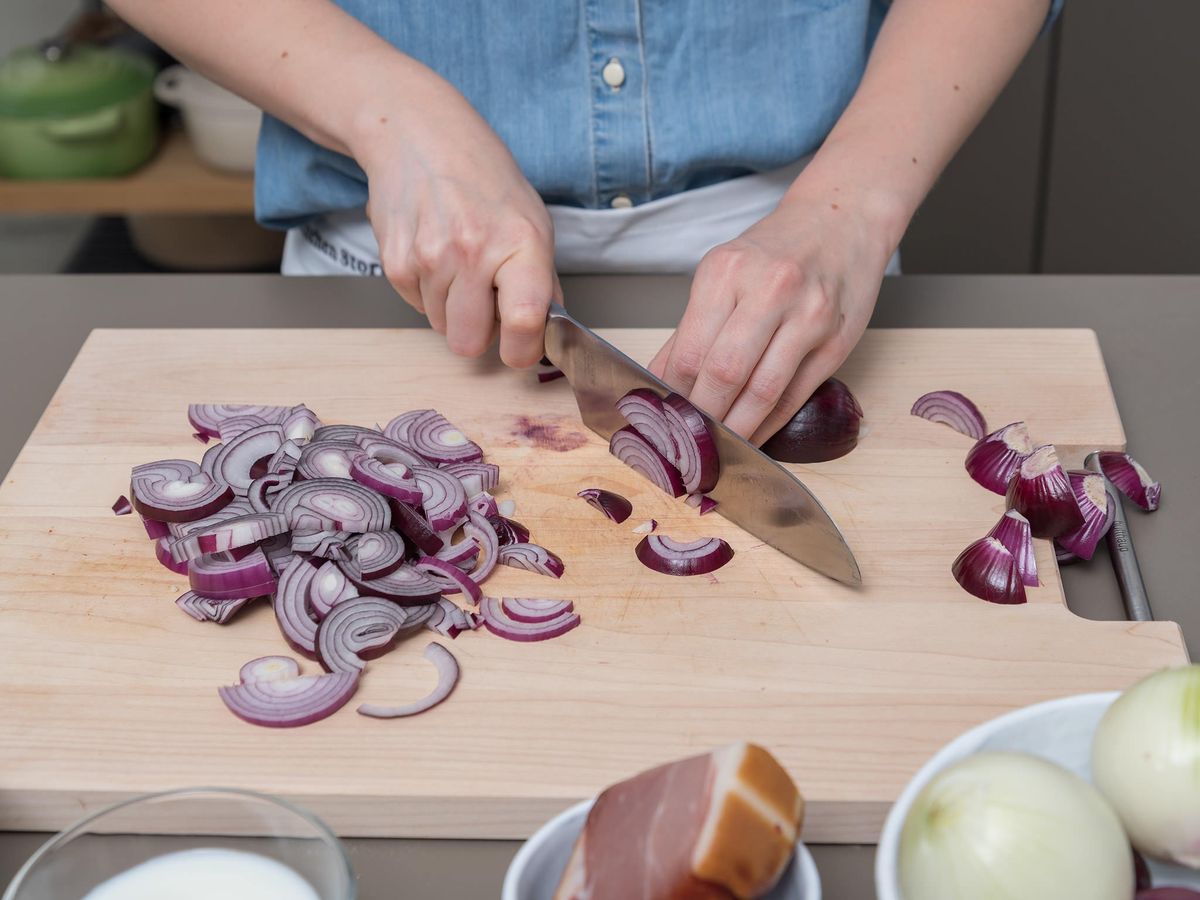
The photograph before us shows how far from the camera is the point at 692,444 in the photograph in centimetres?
133

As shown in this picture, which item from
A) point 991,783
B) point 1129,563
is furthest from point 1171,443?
point 991,783

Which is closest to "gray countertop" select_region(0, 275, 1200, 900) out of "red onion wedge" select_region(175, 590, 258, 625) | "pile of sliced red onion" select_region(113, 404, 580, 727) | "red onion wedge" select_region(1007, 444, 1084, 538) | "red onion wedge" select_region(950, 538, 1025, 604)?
"red onion wedge" select_region(1007, 444, 1084, 538)

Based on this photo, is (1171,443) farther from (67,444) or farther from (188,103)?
(188,103)

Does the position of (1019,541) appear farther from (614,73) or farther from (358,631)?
(614,73)

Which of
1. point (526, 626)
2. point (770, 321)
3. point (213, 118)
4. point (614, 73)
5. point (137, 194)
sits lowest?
point (137, 194)

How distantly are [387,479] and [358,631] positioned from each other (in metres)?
0.19

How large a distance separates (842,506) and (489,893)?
1.92ft

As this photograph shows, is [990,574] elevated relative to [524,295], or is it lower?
lower

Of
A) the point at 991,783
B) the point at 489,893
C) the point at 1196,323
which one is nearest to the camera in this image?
the point at 991,783

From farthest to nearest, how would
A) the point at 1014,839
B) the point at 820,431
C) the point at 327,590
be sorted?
the point at 820,431, the point at 327,590, the point at 1014,839

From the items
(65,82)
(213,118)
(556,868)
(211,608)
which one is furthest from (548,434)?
(65,82)

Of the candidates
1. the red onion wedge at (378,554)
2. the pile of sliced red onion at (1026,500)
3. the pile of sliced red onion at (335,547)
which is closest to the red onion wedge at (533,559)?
the pile of sliced red onion at (335,547)

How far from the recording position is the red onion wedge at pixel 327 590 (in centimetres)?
119

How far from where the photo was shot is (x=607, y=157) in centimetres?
171
